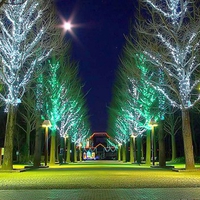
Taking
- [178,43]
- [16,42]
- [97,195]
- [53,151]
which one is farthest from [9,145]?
[53,151]

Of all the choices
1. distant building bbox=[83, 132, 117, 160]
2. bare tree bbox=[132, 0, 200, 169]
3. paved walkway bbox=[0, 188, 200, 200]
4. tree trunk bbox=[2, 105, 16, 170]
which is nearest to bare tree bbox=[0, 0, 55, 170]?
tree trunk bbox=[2, 105, 16, 170]

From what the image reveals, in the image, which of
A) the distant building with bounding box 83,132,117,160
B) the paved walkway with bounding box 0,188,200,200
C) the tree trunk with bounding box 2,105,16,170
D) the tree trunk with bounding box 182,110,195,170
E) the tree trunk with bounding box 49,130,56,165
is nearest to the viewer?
the paved walkway with bounding box 0,188,200,200

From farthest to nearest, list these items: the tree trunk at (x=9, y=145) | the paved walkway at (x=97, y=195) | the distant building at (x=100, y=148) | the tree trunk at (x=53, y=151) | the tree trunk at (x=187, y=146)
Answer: the distant building at (x=100, y=148) → the tree trunk at (x=53, y=151) → the tree trunk at (x=9, y=145) → the tree trunk at (x=187, y=146) → the paved walkway at (x=97, y=195)

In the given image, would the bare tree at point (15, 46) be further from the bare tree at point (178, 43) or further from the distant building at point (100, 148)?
the distant building at point (100, 148)

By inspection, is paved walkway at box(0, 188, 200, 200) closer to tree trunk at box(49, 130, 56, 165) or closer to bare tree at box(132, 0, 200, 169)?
bare tree at box(132, 0, 200, 169)

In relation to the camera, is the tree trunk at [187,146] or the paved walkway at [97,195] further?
the tree trunk at [187,146]

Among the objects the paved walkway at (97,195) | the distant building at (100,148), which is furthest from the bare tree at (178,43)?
the distant building at (100,148)

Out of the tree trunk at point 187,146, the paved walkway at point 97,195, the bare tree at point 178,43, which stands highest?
the bare tree at point 178,43

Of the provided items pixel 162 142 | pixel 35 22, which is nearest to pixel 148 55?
pixel 35 22

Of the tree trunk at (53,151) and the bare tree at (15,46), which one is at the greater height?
the bare tree at (15,46)

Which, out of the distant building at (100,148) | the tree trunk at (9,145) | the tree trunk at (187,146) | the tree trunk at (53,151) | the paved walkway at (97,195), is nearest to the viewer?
the paved walkway at (97,195)

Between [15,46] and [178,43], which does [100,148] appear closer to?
[15,46]

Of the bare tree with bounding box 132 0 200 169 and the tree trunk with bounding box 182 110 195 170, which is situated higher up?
the bare tree with bounding box 132 0 200 169

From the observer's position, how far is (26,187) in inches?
506
